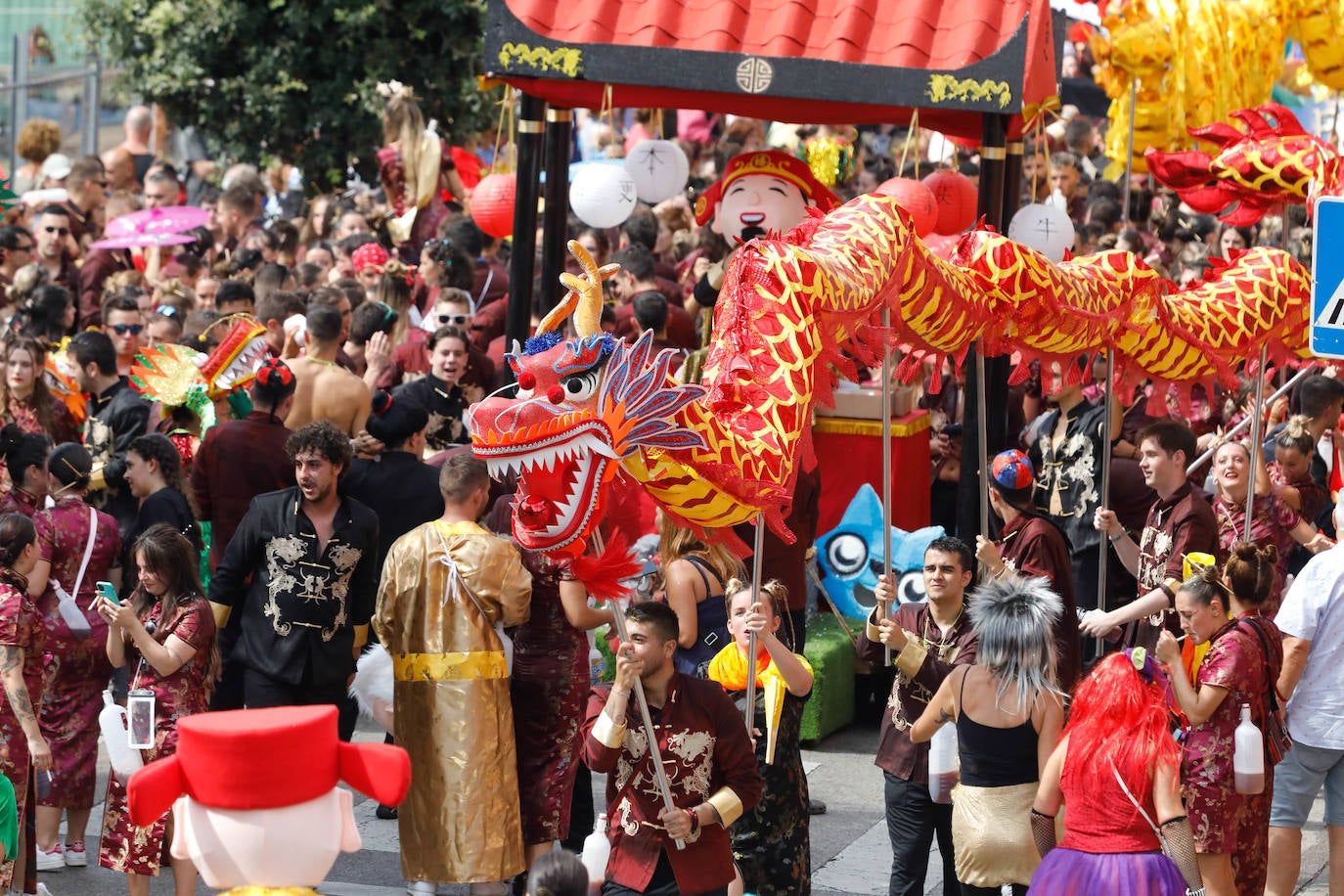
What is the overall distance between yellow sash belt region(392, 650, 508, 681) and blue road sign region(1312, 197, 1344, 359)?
302 centimetres

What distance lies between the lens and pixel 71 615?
23.4 feet

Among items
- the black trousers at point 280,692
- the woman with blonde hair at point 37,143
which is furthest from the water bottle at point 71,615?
the woman with blonde hair at point 37,143

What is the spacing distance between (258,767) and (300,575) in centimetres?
321

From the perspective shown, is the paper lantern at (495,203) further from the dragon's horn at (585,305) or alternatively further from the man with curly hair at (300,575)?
the dragon's horn at (585,305)

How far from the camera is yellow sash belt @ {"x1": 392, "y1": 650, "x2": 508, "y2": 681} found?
22.3ft

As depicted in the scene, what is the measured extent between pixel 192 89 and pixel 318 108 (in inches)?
43.6

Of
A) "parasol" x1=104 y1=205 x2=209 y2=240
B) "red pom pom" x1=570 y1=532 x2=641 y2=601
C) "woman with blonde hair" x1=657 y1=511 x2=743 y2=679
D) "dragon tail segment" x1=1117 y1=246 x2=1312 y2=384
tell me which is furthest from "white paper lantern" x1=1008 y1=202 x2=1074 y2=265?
"parasol" x1=104 y1=205 x2=209 y2=240

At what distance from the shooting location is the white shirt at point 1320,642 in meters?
6.79

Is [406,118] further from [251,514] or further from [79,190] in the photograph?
[251,514]

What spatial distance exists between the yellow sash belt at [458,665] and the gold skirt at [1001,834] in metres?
1.81

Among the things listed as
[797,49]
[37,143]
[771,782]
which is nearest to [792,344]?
[771,782]

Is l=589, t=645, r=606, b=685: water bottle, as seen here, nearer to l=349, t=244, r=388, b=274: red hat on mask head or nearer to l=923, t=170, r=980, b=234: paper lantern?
l=923, t=170, r=980, b=234: paper lantern

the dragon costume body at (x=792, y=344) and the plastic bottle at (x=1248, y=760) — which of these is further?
the plastic bottle at (x=1248, y=760)

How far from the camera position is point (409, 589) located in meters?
6.80
